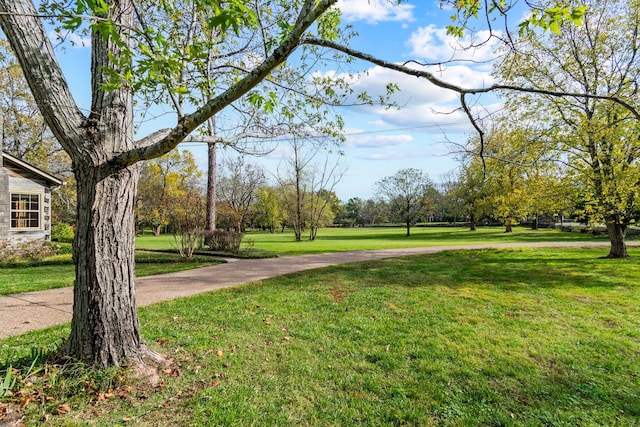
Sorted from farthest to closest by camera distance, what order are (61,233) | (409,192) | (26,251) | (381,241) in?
(409,192)
(381,241)
(61,233)
(26,251)

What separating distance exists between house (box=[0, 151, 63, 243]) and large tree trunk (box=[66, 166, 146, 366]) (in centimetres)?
1354

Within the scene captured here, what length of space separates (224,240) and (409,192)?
21.9 m

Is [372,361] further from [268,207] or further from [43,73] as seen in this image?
[268,207]

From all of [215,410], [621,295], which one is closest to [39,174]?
[215,410]

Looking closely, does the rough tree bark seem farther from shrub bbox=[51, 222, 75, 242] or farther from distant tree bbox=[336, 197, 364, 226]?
distant tree bbox=[336, 197, 364, 226]

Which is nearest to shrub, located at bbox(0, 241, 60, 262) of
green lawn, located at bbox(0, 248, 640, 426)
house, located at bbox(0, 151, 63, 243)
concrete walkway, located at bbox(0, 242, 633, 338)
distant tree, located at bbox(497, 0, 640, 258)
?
house, located at bbox(0, 151, 63, 243)

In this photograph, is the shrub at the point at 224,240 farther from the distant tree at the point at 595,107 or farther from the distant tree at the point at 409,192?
the distant tree at the point at 409,192

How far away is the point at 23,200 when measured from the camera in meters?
13.7

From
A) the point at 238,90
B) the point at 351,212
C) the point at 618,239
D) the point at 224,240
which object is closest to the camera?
the point at 238,90

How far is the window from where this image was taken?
13.4 meters

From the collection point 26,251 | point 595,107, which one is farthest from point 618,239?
point 26,251

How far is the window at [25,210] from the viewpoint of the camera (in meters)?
13.4

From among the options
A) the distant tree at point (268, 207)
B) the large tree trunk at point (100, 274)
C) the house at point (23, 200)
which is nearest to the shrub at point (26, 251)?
the house at point (23, 200)

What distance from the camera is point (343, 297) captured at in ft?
21.2
